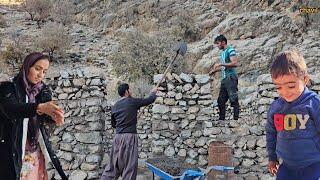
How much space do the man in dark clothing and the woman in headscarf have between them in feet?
8.03

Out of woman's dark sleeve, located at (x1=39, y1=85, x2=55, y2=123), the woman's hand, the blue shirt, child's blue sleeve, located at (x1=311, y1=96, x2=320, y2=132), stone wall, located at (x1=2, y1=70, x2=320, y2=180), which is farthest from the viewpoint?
the blue shirt

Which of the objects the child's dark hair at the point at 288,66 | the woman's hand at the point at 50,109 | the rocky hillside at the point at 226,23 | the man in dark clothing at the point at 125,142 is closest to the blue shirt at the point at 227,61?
the man in dark clothing at the point at 125,142

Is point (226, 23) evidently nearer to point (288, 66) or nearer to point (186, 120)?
point (186, 120)

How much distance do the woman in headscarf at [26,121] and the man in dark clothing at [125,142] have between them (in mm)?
2449

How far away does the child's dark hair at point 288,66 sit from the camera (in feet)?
10.3

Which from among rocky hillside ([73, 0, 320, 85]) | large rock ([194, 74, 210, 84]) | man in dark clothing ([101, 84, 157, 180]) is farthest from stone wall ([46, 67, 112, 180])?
rocky hillside ([73, 0, 320, 85])

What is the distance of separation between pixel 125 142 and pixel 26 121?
278 centimetres

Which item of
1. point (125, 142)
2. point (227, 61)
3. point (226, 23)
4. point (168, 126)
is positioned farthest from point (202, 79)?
point (226, 23)

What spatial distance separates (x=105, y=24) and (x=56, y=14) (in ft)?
11.6

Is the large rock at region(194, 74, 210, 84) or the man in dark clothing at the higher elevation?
the large rock at region(194, 74, 210, 84)

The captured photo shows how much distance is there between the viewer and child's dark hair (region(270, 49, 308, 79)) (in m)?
3.13

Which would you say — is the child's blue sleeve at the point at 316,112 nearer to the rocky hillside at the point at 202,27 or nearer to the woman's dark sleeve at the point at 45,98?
the woman's dark sleeve at the point at 45,98

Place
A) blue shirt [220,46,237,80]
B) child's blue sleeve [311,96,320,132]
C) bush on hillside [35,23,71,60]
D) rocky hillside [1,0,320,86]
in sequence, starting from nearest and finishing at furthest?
child's blue sleeve [311,96,320,132], blue shirt [220,46,237,80], rocky hillside [1,0,320,86], bush on hillside [35,23,71,60]

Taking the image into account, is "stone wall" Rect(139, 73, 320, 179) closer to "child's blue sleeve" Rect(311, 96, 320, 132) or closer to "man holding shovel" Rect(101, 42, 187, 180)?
"man holding shovel" Rect(101, 42, 187, 180)
